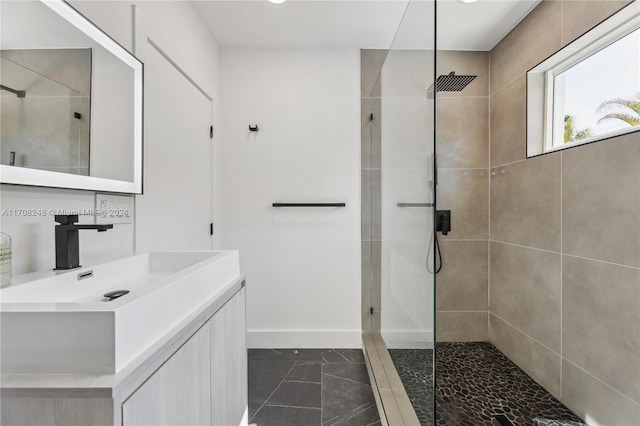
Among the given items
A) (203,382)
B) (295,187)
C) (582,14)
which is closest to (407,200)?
(203,382)

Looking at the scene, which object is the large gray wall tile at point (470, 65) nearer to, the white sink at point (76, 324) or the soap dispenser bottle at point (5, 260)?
the white sink at point (76, 324)

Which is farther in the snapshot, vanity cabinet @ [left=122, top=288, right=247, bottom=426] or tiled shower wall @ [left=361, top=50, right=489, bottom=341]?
tiled shower wall @ [left=361, top=50, right=489, bottom=341]

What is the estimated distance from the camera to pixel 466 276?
241 cm

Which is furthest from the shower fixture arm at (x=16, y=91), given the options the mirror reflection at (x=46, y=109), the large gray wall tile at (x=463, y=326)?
the large gray wall tile at (x=463, y=326)

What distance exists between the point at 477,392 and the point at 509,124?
1.85m

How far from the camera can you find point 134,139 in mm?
1264

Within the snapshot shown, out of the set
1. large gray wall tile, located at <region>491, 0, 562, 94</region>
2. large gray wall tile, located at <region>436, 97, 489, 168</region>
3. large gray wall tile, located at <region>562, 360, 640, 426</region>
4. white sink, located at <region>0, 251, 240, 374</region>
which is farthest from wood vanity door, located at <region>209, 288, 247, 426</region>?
large gray wall tile, located at <region>491, 0, 562, 94</region>

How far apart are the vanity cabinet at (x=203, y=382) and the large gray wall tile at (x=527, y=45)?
7.67ft

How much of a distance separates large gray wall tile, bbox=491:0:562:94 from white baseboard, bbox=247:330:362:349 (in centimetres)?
230

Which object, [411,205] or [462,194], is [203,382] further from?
[462,194]

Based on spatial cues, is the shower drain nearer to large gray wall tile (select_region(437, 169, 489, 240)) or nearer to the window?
large gray wall tile (select_region(437, 169, 489, 240))

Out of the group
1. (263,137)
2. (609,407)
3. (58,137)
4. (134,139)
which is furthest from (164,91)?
(609,407)

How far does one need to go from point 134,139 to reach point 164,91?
17.4 inches

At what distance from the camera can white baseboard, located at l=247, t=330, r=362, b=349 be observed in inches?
95.8
